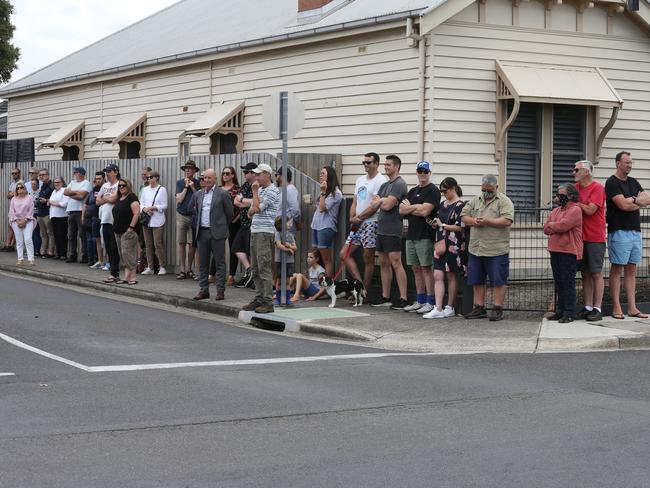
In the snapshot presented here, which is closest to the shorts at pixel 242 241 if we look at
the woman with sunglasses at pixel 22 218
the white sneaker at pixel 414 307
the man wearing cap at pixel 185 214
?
the man wearing cap at pixel 185 214

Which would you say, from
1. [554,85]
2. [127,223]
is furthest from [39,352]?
[554,85]

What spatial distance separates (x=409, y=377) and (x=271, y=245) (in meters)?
5.25

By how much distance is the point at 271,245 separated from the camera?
14.7 m

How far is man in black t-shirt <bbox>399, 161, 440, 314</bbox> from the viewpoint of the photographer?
563 inches

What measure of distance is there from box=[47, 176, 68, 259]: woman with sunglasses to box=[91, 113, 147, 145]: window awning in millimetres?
2203

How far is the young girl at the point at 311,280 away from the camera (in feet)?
52.2

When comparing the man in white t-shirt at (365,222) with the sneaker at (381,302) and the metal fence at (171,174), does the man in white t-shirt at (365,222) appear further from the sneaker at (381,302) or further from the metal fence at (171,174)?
the metal fence at (171,174)

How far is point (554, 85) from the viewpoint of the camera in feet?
57.1

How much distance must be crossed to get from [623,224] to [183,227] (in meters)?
8.47

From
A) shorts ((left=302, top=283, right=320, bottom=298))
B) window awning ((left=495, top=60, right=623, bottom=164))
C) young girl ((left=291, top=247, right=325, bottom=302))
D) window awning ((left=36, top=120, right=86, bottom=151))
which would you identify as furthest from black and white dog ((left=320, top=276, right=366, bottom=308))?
window awning ((left=36, top=120, right=86, bottom=151))

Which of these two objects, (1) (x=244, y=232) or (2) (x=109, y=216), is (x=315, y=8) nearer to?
(2) (x=109, y=216)

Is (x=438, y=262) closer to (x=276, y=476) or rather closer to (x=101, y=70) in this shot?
(x=276, y=476)

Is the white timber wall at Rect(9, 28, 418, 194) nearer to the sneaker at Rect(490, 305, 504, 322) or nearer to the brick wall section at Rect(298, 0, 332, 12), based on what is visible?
the brick wall section at Rect(298, 0, 332, 12)

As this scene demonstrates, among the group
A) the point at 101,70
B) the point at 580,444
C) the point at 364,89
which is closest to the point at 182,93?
the point at 101,70
